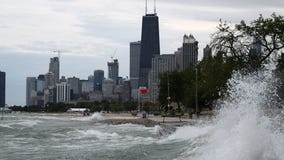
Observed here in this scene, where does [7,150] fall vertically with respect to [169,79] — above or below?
below

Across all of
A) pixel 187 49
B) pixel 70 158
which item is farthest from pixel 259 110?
pixel 187 49

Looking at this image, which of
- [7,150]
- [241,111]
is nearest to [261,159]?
[241,111]

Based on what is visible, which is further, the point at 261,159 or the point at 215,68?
the point at 215,68

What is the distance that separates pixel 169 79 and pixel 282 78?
197ft

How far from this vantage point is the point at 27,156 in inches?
902

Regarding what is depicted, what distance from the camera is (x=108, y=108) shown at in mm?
182250

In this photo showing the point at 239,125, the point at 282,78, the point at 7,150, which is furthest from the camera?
the point at 282,78

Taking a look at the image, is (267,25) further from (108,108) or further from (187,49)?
(108,108)

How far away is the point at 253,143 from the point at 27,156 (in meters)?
10.8

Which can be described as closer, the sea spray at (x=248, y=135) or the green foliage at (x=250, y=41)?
the sea spray at (x=248, y=135)

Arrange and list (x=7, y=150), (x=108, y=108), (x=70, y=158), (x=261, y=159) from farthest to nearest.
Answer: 1. (x=108, y=108)
2. (x=7, y=150)
3. (x=70, y=158)
4. (x=261, y=159)

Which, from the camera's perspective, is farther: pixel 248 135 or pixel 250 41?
pixel 250 41

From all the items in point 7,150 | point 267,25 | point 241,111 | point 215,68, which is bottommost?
point 7,150

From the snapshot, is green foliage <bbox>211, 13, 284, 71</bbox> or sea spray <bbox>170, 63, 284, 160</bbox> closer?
sea spray <bbox>170, 63, 284, 160</bbox>
